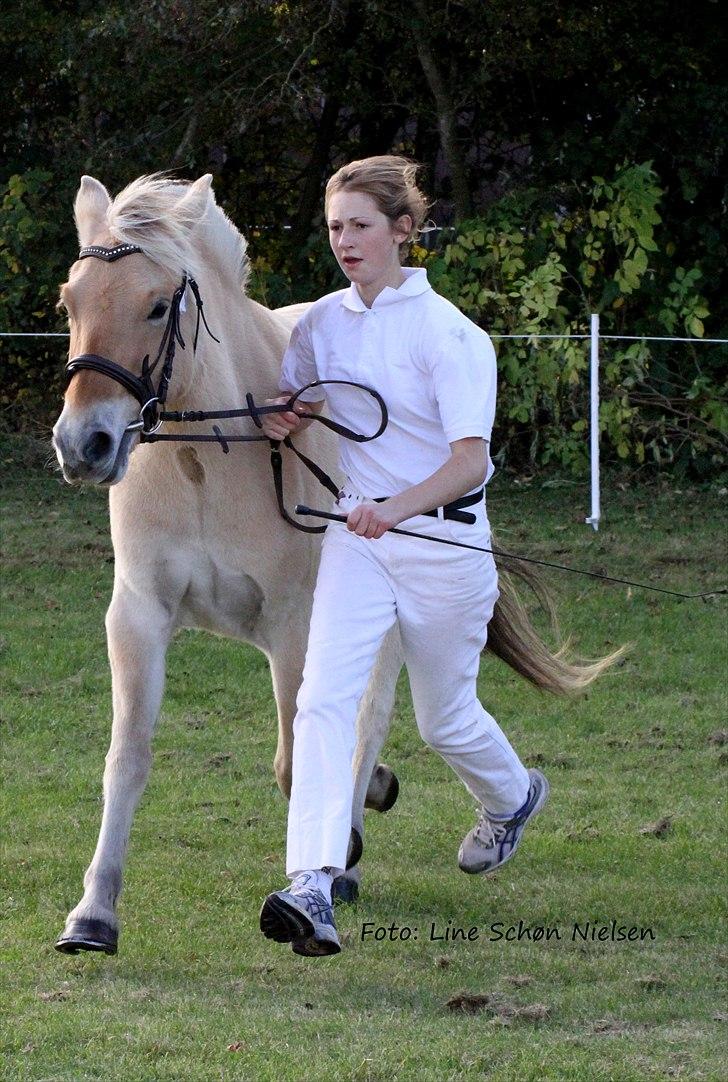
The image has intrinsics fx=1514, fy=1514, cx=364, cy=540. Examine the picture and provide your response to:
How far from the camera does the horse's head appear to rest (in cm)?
350

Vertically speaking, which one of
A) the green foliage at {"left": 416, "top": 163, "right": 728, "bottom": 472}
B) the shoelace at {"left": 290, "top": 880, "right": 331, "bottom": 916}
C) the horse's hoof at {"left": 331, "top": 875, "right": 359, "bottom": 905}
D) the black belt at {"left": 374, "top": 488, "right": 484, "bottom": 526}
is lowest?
the horse's hoof at {"left": 331, "top": 875, "right": 359, "bottom": 905}

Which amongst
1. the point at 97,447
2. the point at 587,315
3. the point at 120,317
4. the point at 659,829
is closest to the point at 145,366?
the point at 120,317

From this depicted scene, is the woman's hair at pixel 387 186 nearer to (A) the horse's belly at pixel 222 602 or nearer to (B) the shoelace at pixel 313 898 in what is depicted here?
(A) the horse's belly at pixel 222 602

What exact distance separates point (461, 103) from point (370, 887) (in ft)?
31.8

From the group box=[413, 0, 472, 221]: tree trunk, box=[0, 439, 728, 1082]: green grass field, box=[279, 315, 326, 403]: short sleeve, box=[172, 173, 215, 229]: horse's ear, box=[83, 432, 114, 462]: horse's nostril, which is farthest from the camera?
box=[413, 0, 472, 221]: tree trunk

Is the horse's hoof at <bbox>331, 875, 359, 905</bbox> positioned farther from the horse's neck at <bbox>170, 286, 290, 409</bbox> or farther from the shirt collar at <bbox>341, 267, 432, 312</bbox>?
the shirt collar at <bbox>341, 267, 432, 312</bbox>

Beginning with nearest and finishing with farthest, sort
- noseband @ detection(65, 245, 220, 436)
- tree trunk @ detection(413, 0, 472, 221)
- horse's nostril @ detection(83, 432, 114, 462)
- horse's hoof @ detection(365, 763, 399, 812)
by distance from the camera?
horse's nostril @ detection(83, 432, 114, 462), noseband @ detection(65, 245, 220, 436), horse's hoof @ detection(365, 763, 399, 812), tree trunk @ detection(413, 0, 472, 221)

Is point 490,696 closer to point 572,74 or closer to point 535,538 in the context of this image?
point 535,538

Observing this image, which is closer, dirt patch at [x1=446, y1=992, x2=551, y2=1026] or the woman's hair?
dirt patch at [x1=446, y1=992, x2=551, y2=1026]

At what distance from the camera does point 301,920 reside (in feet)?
10.7

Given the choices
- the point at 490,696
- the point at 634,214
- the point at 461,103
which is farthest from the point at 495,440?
the point at 490,696

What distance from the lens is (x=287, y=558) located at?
14.0 ft

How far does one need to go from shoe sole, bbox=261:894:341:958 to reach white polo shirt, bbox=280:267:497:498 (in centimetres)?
109

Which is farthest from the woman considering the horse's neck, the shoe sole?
the horse's neck
